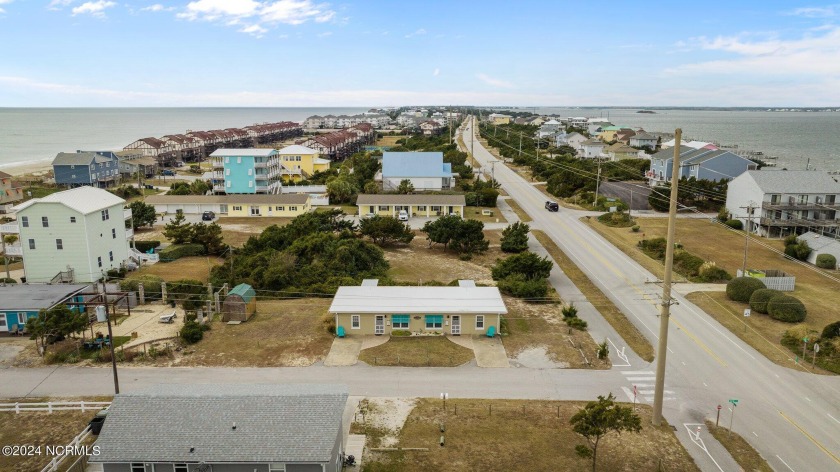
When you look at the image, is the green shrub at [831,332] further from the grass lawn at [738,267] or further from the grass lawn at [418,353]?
the grass lawn at [418,353]

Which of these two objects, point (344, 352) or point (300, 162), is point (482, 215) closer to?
point (344, 352)

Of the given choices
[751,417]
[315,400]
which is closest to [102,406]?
[315,400]

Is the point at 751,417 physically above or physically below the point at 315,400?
below

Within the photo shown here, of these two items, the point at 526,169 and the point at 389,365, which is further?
the point at 526,169

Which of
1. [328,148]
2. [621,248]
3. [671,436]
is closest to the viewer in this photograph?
[671,436]

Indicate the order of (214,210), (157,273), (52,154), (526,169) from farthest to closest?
1. (52,154)
2. (526,169)
3. (214,210)
4. (157,273)

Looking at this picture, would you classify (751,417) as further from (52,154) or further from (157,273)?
(52,154)

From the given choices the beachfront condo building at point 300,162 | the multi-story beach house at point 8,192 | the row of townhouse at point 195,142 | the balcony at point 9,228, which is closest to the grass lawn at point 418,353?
the balcony at point 9,228
